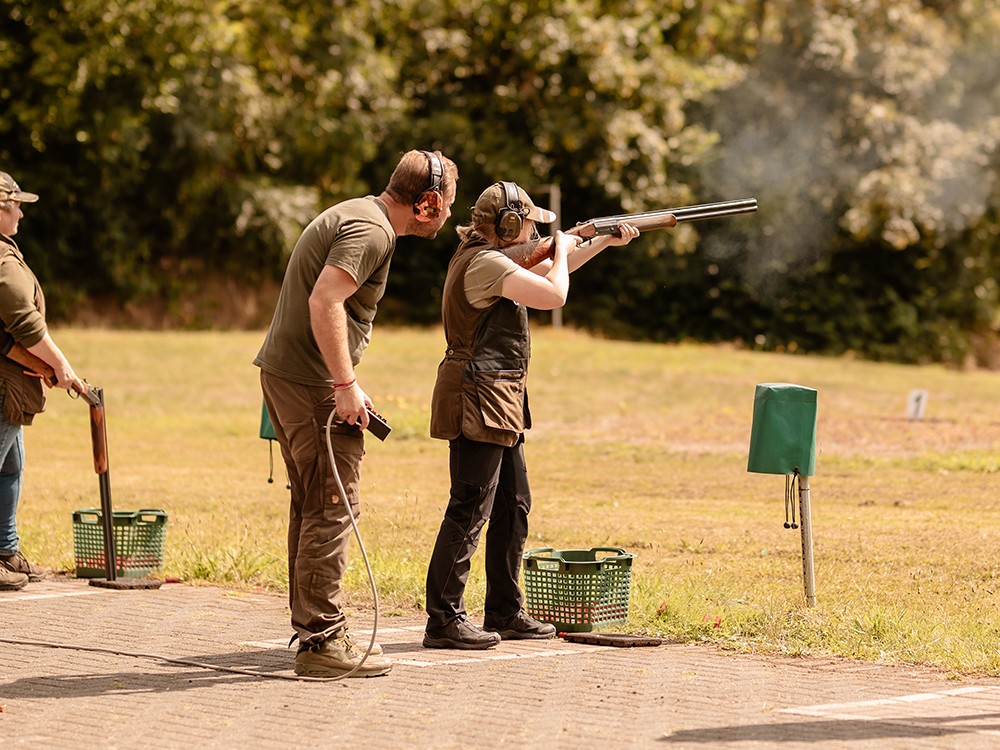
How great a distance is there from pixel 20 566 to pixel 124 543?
1.94 feet

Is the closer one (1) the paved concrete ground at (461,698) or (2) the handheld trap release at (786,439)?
(1) the paved concrete ground at (461,698)

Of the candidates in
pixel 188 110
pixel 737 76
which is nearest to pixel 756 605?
pixel 188 110

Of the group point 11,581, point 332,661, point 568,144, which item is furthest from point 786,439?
point 568,144

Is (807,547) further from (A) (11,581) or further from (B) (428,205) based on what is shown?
(A) (11,581)

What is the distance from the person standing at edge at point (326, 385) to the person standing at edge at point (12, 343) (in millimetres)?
2214

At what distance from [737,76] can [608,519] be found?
86.3 ft

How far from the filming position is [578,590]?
7203 millimetres

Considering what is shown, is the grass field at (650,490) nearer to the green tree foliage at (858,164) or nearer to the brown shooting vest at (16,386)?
the brown shooting vest at (16,386)

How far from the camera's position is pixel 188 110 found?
30.5m

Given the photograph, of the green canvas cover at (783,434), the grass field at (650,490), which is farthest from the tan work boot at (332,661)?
the green canvas cover at (783,434)

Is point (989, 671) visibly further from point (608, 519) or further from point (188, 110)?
→ point (188, 110)

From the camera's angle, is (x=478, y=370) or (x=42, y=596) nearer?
(x=478, y=370)

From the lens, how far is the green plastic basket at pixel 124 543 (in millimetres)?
8695

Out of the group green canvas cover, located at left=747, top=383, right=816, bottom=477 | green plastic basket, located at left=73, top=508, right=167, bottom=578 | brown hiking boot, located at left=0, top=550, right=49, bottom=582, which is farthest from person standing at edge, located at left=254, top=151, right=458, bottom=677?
brown hiking boot, located at left=0, top=550, right=49, bottom=582
